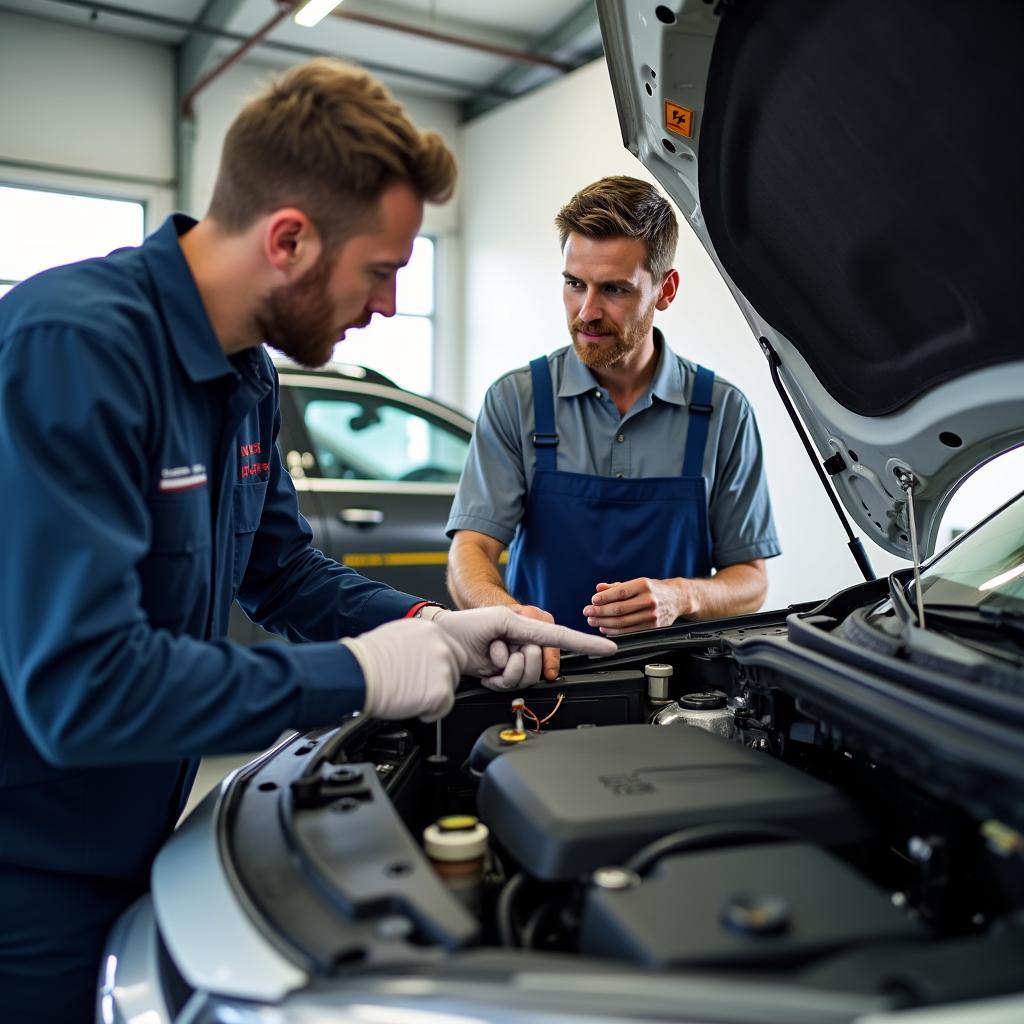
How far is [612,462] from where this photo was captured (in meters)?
2.24

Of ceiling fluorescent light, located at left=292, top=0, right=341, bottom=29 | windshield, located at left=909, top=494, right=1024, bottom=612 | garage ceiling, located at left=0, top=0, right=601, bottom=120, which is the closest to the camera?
windshield, located at left=909, top=494, right=1024, bottom=612

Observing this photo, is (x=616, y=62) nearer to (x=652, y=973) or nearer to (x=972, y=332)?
(x=972, y=332)

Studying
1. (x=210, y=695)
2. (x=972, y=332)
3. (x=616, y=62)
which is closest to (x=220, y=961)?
(x=210, y=695)

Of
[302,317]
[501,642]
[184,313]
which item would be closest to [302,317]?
[302,317]

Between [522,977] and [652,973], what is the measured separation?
0.35 ft

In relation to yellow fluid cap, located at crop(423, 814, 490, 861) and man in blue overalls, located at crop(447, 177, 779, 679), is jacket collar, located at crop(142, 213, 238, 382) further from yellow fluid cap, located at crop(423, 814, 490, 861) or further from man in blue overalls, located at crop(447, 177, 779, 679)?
man in blue overalls, located at crop(447, 177, 779, 679)

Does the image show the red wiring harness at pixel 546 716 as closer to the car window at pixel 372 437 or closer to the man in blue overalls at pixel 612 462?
the man in blue overalls at pixel 612 462

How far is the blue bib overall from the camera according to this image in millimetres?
2191

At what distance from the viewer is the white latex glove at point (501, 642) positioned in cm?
151

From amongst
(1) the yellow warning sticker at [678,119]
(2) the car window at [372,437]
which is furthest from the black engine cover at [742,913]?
(2) the car window at [372,437]

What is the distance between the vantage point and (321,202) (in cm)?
119

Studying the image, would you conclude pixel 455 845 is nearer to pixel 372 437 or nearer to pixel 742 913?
pixel 742 913

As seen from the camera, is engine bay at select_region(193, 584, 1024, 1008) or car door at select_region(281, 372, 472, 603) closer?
engine bay at select_region(193, 584, 1024, 1008)

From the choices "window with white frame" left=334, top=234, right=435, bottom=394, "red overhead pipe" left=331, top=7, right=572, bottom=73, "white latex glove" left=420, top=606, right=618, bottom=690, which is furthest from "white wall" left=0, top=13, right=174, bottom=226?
"white latex glove" left=420, top=606, right=618, bottom=690
